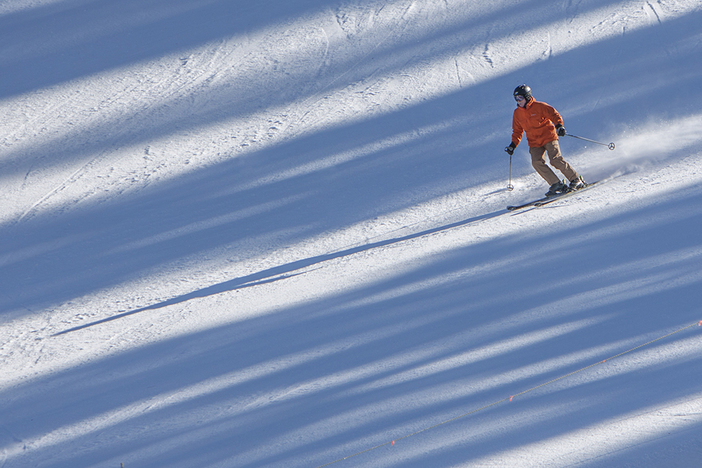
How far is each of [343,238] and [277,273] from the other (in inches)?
43.9

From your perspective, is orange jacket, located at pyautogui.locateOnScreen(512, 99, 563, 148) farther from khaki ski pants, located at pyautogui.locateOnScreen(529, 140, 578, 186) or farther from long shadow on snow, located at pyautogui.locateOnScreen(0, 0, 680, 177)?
long shadow on snow, located at pyautogui.locateOnScreen(0, 0, 680, 177)

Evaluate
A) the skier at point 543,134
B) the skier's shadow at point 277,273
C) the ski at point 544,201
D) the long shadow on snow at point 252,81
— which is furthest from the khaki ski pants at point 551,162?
the long shadow on snow at point 252,81

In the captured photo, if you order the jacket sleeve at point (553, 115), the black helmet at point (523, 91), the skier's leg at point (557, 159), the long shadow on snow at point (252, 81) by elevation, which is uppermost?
the long shadow on snow at point (252, 81)

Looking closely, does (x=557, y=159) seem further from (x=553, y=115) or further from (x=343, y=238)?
(x=343, y=238)

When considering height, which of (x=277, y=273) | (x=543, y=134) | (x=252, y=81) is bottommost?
(x=277, y=273)

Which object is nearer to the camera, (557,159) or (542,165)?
(557,159)

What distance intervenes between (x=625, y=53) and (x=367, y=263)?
6423 millimetres

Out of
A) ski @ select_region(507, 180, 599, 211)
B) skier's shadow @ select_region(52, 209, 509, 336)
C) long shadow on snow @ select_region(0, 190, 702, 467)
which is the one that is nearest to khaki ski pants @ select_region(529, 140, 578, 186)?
ski @ select_region(507, 180, 599, 211)

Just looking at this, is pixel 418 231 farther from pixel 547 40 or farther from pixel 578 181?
pixel 547 40

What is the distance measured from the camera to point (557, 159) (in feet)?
25.7

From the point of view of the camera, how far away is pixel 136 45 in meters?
10.3

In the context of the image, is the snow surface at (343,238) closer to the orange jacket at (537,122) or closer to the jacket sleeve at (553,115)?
the orange jacket at (537,122)

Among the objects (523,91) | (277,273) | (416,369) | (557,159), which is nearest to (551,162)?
(557,159)

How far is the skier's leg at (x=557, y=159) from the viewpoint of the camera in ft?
25.5
